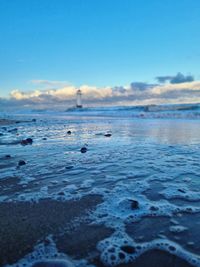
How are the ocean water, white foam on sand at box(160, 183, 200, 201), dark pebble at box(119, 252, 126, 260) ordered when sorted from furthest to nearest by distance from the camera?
white foam on sand at box(160, 183, 200, 201) → the ocean water → dark pebble at box(119, 252, 126, 260)

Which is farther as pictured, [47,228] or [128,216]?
[128,216]

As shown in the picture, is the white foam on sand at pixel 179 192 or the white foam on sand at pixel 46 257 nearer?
the white foam on sand at pixel 46 257

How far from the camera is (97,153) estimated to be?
271 inches

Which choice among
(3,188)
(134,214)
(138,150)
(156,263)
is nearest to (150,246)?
(156,263)

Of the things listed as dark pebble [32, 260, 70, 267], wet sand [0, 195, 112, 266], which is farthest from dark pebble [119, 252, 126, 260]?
dark pebble [32, 260, 70, 267]

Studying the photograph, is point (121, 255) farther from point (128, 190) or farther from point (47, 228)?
point (128, 190)

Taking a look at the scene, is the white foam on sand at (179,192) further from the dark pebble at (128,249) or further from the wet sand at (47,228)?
the dark pebble at (128,249)

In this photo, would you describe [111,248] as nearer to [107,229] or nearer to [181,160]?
[107,229]

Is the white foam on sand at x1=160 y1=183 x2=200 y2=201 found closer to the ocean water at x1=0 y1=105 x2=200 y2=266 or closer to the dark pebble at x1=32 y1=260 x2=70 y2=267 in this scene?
the ocean water at x1=0 y1=105 x2=200 y2=266

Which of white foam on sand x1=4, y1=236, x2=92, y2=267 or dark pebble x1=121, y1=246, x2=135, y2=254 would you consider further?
dark pebble x1=121, y1=246, x2=135, y2=254

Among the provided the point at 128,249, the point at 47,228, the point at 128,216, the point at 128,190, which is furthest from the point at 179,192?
the point at 47,228

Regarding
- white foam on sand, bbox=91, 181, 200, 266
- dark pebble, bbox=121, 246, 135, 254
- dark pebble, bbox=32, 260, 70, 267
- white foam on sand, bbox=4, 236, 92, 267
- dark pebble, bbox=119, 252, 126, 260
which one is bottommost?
dark pebble, bbox=119, 252, 126, 260

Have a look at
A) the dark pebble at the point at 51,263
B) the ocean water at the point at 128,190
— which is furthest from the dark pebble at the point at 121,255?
the dark pebble at the point at 51,263

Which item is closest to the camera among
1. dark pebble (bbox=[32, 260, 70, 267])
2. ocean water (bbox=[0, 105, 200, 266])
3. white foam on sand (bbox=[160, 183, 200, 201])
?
dark pebble (bbox=[32, 260, 70, 267])
